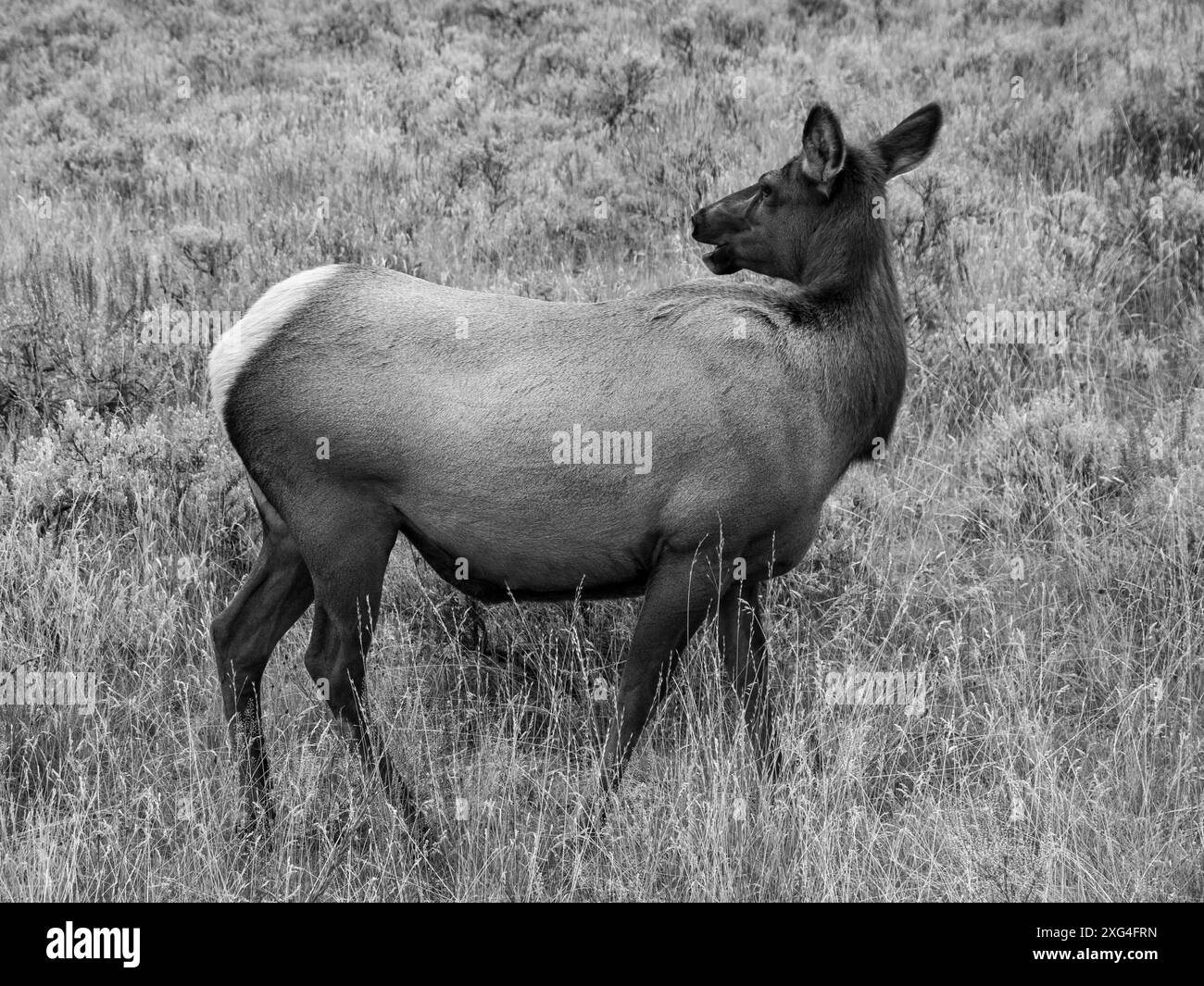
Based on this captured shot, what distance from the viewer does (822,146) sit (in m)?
4.60

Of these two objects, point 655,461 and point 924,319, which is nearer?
point 655,461

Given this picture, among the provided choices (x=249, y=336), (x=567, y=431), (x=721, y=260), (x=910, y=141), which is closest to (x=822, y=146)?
(x=910, y=141)

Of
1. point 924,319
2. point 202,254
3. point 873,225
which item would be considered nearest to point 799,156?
point 873,225

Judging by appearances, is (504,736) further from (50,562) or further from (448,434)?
(50,562)

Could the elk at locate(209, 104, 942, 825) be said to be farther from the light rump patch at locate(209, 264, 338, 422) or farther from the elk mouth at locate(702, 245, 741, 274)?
the elk mouth at locate(702, 245, 741, 274)

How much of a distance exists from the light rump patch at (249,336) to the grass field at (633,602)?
1198 mm

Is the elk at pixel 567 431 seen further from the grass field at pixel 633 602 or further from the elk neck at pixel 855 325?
the grass field at pixel 633 602

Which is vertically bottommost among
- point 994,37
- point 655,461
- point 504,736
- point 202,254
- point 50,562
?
point 504,736

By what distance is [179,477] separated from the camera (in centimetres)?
611

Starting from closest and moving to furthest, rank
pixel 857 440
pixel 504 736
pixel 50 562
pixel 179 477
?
pixel 857 440 < pixel 504 736 < pixel 50 562 < pixel 179 477

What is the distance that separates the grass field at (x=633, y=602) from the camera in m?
4.16

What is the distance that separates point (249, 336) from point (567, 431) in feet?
3.81

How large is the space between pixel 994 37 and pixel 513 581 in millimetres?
11712

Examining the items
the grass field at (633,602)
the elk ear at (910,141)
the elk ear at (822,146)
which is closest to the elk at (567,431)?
the elk ear at (822,146)
